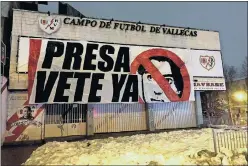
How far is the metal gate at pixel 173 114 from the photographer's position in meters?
17.9

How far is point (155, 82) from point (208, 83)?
4.75 meters

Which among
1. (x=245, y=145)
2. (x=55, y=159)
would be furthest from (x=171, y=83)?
(x=55, y=159)

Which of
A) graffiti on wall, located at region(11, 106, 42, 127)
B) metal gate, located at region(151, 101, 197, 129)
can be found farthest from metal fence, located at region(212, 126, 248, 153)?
graffiti on wall, located at region(11, 106, 42, 127)

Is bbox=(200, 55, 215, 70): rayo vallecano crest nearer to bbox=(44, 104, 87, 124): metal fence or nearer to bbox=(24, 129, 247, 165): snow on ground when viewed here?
bbox=(44, 104, 87, 124): metal fence

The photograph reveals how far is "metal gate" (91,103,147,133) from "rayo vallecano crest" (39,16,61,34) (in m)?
5.49

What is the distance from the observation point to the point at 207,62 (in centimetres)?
1955

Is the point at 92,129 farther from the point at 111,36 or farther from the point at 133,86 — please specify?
the point at 111,36

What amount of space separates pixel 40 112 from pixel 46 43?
4.15 meters

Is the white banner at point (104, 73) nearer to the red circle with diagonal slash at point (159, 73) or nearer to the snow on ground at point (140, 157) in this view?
the red circle with diagonal slash at point (159, 73)

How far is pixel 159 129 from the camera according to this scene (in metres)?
17.8

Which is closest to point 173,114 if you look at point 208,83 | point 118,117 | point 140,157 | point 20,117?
point 208,83

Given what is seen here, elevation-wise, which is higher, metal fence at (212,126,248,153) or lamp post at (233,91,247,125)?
lamp post at (233,91,247,125)

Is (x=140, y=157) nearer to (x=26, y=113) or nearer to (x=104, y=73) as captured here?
(x=104, y=73)

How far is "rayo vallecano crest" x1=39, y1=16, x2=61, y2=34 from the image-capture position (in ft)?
51.1
